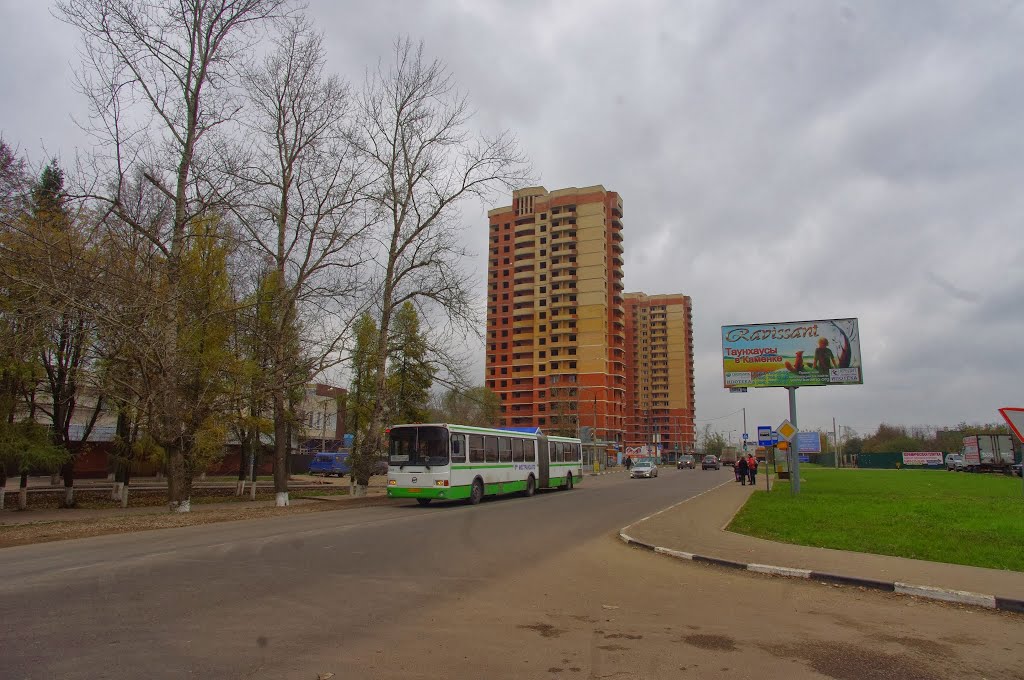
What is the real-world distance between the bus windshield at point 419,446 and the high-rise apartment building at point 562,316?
79.1 metres

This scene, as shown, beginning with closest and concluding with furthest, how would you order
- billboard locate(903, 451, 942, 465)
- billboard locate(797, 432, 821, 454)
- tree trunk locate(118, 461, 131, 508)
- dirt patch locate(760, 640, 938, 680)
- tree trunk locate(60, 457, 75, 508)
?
dirt patch locate(760, 640, 938, 680) < tree trunk locate(60, 457, 75, 508) < tree trunk locate(118, 461, 131, 508) < billboard locate(903, 451, 942, 465) < billboard locate(797, 432, 821, 454)

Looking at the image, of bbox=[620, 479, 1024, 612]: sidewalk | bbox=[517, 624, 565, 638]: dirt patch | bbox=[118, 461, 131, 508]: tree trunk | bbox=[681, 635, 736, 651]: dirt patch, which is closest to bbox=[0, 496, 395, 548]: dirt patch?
bbox=[118, 461, 131, 508]: tree trunk

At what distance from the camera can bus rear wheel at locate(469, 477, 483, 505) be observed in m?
22.9

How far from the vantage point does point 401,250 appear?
27.8 m

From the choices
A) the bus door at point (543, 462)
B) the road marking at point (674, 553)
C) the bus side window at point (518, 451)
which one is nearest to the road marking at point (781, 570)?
the road marking at point (674, 553)

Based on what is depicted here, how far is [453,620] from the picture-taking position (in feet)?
21.5

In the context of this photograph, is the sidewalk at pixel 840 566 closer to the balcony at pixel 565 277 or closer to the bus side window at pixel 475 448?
the bus side window at pixel 475 448

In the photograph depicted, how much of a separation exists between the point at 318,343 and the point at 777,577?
1713cm

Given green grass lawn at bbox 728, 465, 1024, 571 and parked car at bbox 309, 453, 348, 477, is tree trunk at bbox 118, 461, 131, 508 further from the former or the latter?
parked car at bbox 309, 453, 348, 477

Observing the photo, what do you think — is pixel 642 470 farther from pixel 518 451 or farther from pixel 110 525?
pixel 110 525

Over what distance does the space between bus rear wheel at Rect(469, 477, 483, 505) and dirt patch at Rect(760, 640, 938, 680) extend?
17690 millimetres

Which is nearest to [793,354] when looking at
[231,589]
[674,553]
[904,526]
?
[904,526]

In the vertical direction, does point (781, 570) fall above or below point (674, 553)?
above

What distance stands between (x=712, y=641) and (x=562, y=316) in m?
104
